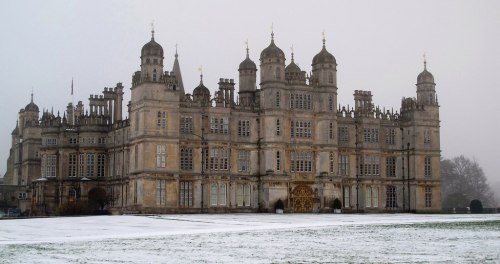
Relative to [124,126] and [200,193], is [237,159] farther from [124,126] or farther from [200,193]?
[124,126]

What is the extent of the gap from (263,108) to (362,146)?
13349mm

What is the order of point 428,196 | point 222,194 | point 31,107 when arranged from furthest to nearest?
point 31,107, point 428,196, point 222,194

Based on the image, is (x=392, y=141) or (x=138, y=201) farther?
(x=392, y=141)

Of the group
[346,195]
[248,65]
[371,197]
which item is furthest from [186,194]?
[371,197]

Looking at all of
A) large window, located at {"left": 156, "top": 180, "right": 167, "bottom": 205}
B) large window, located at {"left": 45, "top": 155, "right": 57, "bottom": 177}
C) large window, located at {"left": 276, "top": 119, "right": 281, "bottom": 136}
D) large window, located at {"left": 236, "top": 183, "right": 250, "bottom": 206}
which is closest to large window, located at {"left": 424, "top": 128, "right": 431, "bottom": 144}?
large window, located at {"left": 276, "top": 119, "right": 281, "bottom": 136}

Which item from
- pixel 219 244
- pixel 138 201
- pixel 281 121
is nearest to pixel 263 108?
pixel 281 121

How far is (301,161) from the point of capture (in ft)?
247

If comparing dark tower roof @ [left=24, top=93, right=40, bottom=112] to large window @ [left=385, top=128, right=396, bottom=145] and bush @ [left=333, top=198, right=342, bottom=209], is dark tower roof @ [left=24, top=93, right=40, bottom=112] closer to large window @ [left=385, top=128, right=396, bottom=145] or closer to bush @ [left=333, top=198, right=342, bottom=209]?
bush @ [left=333, top=198, right=342, bottom=209]

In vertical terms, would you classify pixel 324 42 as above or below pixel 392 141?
above

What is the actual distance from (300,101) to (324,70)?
4.24 metres

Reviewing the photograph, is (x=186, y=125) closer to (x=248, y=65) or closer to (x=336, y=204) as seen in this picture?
(x=248, y=65)

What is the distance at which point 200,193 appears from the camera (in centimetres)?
7112

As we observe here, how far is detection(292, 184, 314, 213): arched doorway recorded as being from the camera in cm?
7469

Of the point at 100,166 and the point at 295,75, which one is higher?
the point at 295,75
